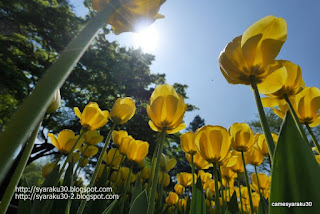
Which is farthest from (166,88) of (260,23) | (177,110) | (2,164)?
(2,164)

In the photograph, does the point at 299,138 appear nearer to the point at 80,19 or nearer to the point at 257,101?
the point at 257,101

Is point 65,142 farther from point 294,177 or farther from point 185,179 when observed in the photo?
point 294,177

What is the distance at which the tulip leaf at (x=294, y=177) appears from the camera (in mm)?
386

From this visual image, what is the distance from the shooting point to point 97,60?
9586 mm

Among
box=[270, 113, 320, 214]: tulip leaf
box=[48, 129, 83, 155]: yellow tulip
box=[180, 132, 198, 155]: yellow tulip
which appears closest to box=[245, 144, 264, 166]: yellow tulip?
box=[180, 132, 198, 155]: yellow tulip

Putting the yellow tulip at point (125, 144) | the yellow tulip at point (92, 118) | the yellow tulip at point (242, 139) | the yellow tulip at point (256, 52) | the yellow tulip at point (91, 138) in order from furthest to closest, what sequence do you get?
the yellow tulip at point (91, 138) < the yellow tulip at point (125, 144) < the yellow tulip at point (92, 118) < the yellow tulip at point (242, 139) < the yellow tulip at point (256, 52)

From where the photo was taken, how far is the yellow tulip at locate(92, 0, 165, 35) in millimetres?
439

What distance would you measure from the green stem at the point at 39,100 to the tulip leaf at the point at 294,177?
42 cm

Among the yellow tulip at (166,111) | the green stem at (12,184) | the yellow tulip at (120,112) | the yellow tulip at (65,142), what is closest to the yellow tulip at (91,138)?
the yellow tulip at (65,142)

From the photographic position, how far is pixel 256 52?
68cm

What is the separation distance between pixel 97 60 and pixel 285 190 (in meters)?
10.1

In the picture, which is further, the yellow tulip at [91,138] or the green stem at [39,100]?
the yellow tulip at [91,138]

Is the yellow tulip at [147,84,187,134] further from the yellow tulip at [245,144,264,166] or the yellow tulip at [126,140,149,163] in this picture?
the yellow tulip at [245,144,264,166]

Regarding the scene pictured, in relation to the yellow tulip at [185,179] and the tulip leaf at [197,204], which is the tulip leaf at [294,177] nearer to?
the tulip leaf at [197,204]
